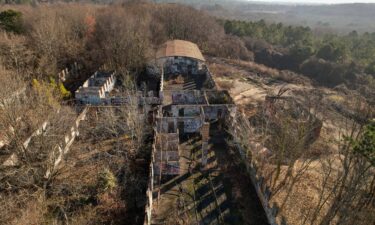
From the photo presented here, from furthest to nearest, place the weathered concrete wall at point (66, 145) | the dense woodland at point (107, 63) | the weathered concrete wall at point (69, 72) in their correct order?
the weathered concrete wall at point (69, 72) < the weathered concrete wall at point (66, 145) < the dense woodland at point (107, 63)

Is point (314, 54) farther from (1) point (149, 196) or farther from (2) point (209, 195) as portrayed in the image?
(1) point (149, 196)

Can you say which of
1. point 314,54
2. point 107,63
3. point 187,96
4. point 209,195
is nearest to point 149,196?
point 209,195

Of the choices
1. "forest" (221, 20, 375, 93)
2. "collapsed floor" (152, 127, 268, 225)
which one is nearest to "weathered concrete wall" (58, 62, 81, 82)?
"collapsed floor" (152, 127, 268, 225)

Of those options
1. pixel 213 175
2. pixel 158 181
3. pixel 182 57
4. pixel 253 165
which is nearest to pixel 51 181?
pixel 158 181

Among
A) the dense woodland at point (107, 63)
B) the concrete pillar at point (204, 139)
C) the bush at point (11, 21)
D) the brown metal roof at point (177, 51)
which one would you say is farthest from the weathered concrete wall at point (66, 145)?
the bush at point (11, 21)

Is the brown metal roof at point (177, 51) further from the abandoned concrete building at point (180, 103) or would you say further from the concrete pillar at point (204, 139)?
the concrete pillar at point (204, 139)

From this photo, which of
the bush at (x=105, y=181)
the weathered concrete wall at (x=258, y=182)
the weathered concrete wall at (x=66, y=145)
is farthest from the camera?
the weathered concrete wall at (x=66, y=145)

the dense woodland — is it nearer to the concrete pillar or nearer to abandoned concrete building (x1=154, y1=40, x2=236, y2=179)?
abandoned concrete building (x1=154, y1=40, x2=236, y2=179)
